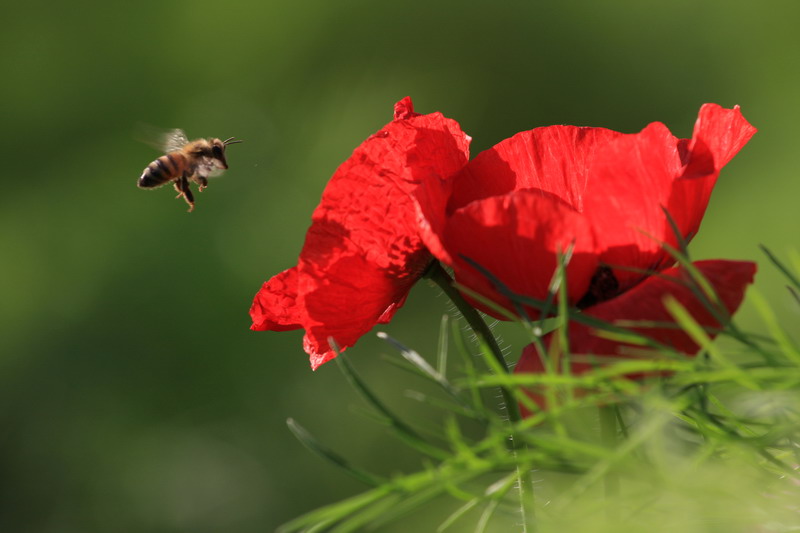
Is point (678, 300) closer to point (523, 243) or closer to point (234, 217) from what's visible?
point (523, 243)

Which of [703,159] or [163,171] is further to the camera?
[163,171]

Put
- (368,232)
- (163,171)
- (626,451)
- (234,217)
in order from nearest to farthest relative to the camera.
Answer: (626,451) → (368,232) → (163,171) → (234,217)

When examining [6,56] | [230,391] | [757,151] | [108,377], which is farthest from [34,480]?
[757,151]

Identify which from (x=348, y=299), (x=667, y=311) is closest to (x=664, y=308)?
(x=667, y=311)

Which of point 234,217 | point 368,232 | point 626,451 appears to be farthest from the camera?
point 234,217

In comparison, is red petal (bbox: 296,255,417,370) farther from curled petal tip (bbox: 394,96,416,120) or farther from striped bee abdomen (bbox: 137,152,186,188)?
striped bee abdomen (bbox: 137,152,186,188)

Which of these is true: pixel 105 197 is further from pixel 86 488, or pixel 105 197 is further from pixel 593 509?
pixel 593 509
